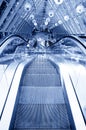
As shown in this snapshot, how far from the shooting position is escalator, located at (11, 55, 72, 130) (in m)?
4.13

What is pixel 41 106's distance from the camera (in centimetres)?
487

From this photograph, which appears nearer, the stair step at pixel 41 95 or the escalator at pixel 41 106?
the escalator at pixel 41 106

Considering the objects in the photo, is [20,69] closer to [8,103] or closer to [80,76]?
[80,76]

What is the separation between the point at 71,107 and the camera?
14.8 ft

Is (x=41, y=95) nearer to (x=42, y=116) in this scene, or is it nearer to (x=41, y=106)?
(x=41, y=106)

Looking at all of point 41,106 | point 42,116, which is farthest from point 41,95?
point 42,116

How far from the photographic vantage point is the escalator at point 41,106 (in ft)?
13.5

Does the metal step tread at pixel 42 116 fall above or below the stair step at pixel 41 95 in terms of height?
below

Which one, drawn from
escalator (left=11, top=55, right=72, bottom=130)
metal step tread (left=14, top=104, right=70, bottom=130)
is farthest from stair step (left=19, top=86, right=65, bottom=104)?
metal step tread (left=14, top=104, right=70, bottom=130)

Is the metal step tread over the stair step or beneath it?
beneath

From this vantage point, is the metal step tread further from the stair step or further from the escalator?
the stair step

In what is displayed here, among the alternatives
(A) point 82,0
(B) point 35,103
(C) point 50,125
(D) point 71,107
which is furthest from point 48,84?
(A) point 82,0

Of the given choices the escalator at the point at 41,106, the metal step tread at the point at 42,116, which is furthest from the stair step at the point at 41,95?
the metal step tread at the point at 42,116

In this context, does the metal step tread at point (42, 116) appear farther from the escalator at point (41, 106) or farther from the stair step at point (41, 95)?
the stair step at point (41, 95)
